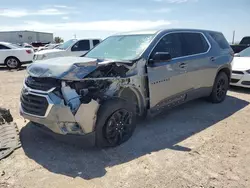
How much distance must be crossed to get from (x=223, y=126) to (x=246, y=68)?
3634 millimetres

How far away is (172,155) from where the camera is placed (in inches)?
143

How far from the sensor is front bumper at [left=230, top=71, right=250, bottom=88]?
748 centimetres

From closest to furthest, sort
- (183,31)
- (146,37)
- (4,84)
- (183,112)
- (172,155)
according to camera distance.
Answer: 1. (172,155)
2. (146,37)
3. (183,31)
4. (183,112)
5. (4,84)

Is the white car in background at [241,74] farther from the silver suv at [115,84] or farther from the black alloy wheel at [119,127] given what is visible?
the black alloy wheel at [119,127]

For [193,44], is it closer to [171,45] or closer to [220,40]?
[171,45]

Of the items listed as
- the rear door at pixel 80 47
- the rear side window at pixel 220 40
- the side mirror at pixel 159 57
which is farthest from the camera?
the rear door at pixel 80 47

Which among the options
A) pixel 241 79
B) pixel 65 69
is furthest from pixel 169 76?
pixel 241 79

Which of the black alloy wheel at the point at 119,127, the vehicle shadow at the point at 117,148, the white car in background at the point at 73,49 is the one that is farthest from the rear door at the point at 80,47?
the black alloy wheel at the point at 119,127

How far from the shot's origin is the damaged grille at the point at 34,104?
338 cm

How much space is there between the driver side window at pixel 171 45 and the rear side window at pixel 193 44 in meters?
0.17

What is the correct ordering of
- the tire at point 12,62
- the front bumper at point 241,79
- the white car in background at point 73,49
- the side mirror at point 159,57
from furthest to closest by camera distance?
the tire at point 12,62, the white car in background at point 73,49, the front bumper at point 241,79, the side mirror at point 159,57

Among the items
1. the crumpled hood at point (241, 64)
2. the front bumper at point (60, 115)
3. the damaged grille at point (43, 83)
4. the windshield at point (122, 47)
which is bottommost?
the front bumper at point (60, 115)

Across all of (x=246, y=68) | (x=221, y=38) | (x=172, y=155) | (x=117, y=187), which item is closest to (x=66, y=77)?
(x=117, y=187)

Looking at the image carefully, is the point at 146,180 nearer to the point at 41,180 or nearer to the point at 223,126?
the point at 41,180
